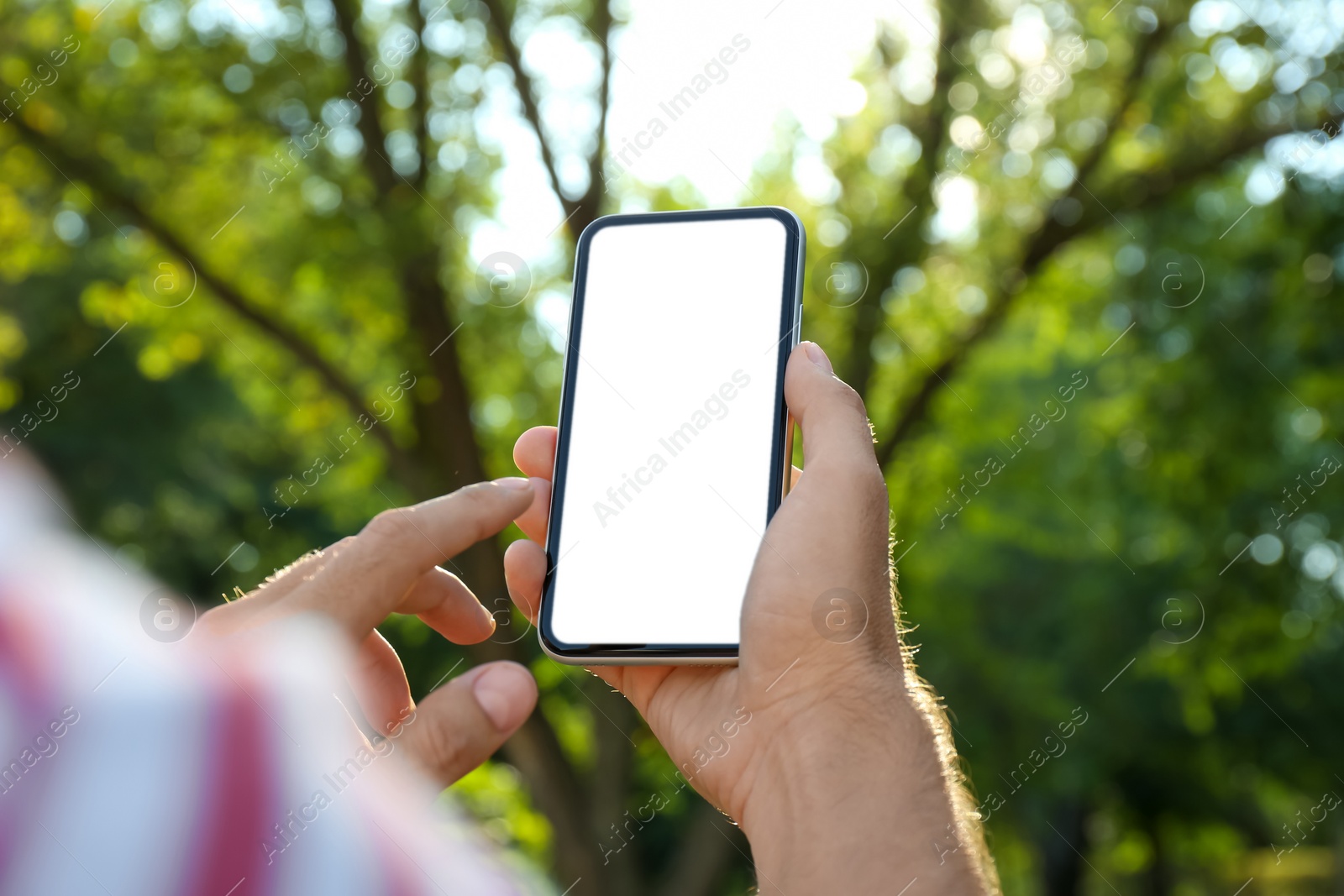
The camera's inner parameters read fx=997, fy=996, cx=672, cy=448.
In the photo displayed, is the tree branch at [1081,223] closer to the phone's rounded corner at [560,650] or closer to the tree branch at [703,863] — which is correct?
the tree branch at [703,863]

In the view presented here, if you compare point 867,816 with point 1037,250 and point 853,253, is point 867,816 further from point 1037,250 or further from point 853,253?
point 1037,250

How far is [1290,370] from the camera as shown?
8.26m

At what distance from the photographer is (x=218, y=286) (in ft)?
24.0

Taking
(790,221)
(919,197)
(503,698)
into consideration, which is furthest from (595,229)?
(919,197)

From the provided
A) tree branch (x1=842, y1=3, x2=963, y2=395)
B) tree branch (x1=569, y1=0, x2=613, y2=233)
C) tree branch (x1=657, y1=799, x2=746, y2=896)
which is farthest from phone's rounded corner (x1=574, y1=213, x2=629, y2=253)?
tree branch (x1=657, y1=799, x2=746, y2=896)

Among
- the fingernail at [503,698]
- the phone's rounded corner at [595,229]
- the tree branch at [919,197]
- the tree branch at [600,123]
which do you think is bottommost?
the tree branch at [919,197]

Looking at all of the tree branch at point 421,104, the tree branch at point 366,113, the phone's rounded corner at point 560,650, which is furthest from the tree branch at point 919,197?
the phone's rounded corner at point 560,650

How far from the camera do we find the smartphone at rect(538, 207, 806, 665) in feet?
7.61

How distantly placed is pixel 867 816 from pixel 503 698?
2.60 ft

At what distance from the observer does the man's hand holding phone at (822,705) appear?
1.80 m

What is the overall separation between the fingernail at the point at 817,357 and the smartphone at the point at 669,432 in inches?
3.1

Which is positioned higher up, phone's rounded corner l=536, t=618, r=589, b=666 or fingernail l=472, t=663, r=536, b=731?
fingernail l=472, t=663, r=536, b=731

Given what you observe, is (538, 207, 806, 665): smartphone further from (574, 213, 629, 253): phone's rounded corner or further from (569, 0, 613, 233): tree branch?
(569, 0, 613, 233): tree branch

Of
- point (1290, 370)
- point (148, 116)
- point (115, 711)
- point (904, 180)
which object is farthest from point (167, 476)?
point (115, 711)
